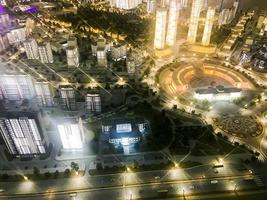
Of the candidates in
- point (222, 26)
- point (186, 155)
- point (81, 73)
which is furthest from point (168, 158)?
point (222, 26)

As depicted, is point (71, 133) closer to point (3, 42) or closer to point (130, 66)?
point (130, 66)

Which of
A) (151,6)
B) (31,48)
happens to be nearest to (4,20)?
(31,48)

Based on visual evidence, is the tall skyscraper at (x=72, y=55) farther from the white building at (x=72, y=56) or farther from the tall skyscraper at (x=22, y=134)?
the tall skyscraper at (x=22, y=134)

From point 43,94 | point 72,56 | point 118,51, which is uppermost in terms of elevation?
point 72,56

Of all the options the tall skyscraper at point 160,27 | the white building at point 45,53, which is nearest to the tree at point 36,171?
the white building at point 45,53

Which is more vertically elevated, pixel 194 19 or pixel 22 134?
pixel 194 19

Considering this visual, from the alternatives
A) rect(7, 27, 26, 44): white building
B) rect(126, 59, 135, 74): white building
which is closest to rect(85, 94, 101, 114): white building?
rect(126, 59, 135, 74): white building

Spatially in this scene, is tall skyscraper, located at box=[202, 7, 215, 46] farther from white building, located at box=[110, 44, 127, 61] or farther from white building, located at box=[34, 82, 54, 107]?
white building, located at box=[34, 82, 54, 107]
